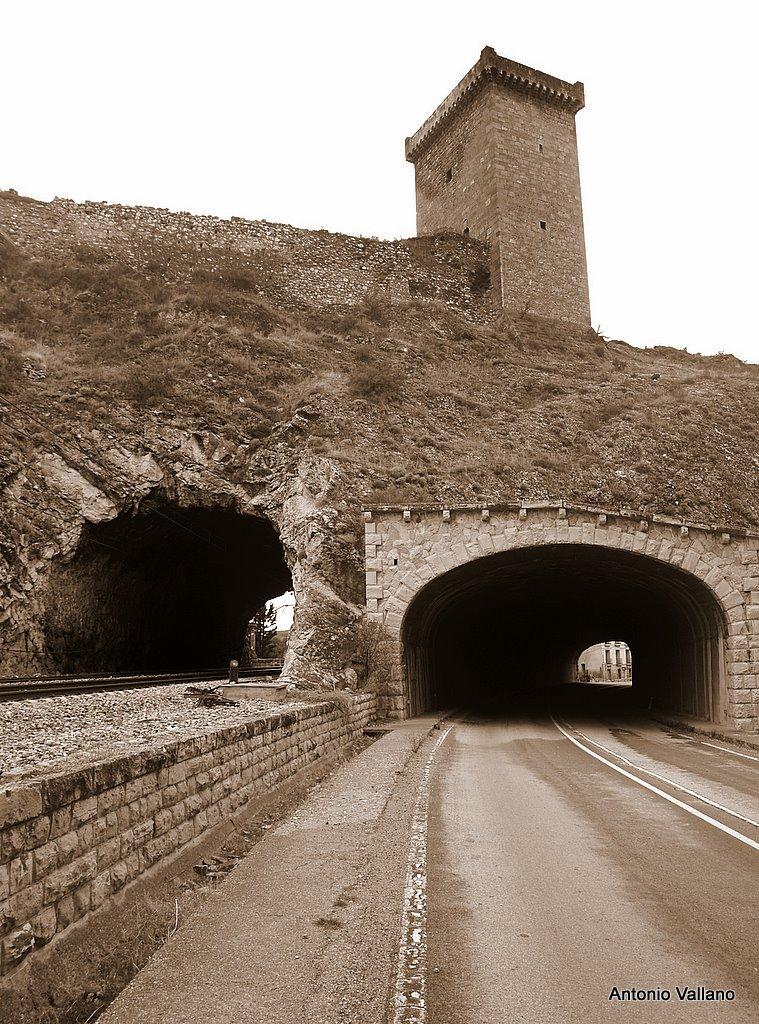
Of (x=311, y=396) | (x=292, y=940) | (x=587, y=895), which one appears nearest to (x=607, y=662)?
(x=311, y=396)

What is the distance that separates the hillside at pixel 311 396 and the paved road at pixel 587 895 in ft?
40.6

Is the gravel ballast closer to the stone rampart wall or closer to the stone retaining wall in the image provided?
the stone retaining wall

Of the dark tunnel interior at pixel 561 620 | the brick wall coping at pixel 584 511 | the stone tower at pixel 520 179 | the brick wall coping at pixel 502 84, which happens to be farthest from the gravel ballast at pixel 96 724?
the brick wall coping at pixel 502 84

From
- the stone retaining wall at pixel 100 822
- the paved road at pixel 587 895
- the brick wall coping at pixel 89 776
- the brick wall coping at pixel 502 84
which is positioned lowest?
the paved road at pixel 587 895

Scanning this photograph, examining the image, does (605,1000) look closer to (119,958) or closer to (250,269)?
(119,958)

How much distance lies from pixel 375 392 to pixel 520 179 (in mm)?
20039

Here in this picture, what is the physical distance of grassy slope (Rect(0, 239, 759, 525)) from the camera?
25484mm

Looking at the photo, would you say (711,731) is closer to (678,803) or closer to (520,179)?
(678,803)

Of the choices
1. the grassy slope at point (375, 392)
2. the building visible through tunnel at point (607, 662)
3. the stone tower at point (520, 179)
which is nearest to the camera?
the grassy slope at point (375, 392)

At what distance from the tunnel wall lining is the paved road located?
26.5 ft

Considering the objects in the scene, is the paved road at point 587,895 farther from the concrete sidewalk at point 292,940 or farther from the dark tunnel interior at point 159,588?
the dark tunnel interior at point 159,588

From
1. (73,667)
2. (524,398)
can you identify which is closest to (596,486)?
(524,398)

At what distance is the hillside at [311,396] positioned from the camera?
78.0 feet

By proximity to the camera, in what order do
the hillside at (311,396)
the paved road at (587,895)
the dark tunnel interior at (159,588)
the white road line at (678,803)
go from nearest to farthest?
the paved road at (587,895) → the white road line at (678,803) → the dark tunnel interior at (159,588) → the hillside at (311,396)
